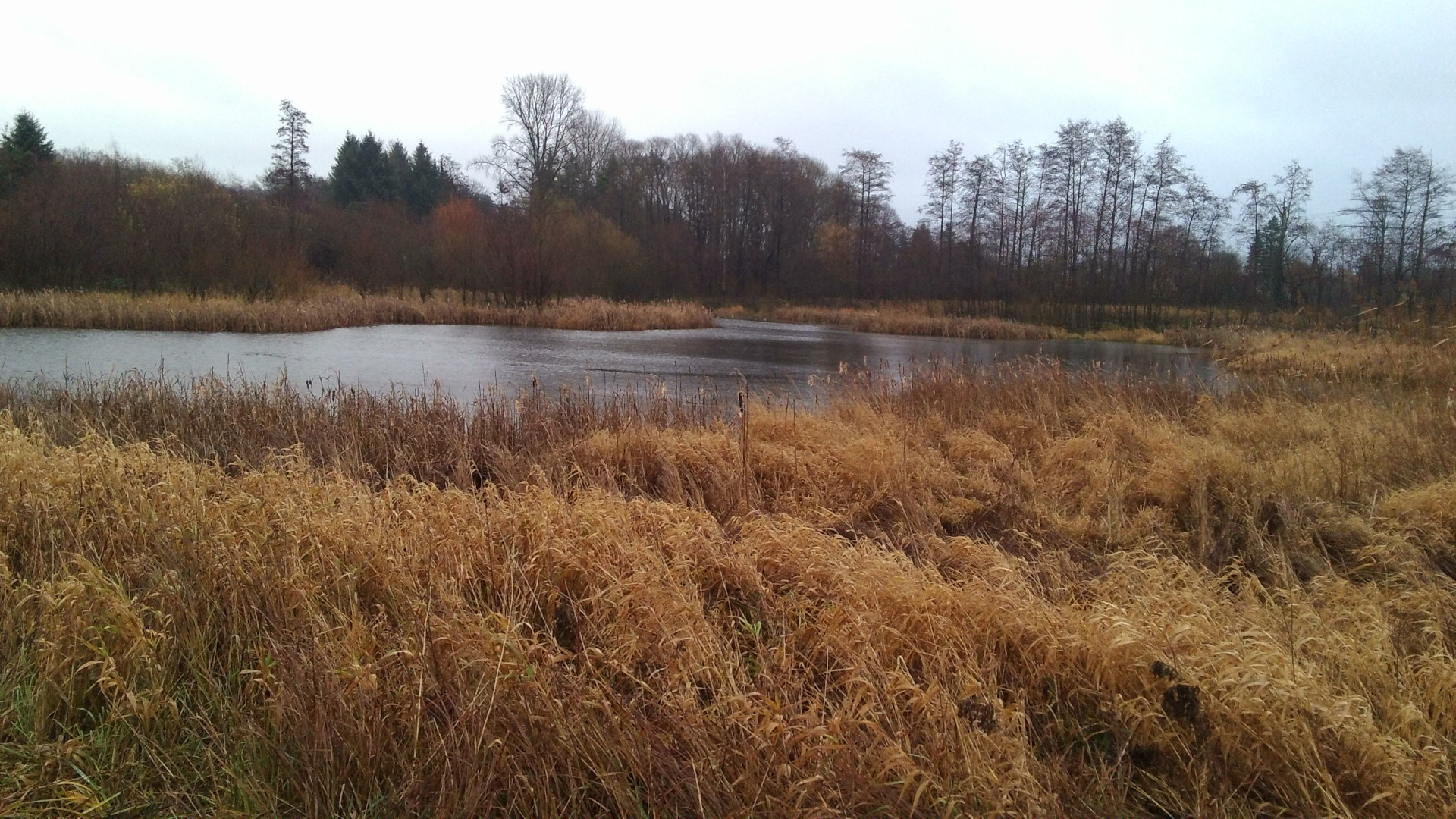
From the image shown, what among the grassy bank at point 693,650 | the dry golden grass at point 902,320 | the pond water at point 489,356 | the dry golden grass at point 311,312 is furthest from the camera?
the dry golden grass at point 902,320

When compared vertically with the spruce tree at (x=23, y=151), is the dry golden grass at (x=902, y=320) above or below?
below

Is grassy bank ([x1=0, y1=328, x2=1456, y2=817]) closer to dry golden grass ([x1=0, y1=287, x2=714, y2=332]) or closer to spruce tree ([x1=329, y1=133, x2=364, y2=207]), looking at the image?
dry golden grass ([x1=0, y1=287, x2=714, y2=332])

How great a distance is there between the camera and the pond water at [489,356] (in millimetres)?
12016

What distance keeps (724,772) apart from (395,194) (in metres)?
56.1

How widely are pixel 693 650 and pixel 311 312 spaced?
23.0 metres

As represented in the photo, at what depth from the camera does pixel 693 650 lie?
2717mm

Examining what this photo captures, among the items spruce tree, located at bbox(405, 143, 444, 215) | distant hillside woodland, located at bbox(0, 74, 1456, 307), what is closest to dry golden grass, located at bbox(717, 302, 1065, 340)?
distant hillside woodland, located at bbox(0, 74, 1456, 307)

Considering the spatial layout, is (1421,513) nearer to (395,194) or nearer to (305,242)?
(305,242)

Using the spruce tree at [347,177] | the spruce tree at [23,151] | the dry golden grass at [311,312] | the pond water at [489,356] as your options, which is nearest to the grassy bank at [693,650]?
the pond water at [489,356]

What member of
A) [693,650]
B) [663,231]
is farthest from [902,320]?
[693,650]

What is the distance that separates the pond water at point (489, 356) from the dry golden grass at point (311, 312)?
2.21 feet

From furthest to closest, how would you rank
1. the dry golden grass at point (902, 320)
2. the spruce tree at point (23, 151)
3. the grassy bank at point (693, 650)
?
the dry golden grass at point (902, 320)
the spruce tree at point (23, 151)
the grassy bank at point (693, 650)

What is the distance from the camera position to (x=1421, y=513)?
4.76 m

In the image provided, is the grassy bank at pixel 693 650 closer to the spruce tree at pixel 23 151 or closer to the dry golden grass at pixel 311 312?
the dry golden grass at pixel 311 312
